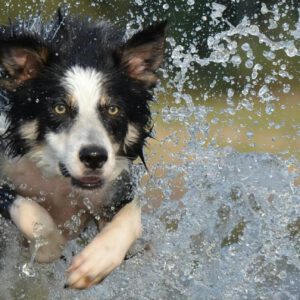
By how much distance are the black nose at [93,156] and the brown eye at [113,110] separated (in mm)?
289

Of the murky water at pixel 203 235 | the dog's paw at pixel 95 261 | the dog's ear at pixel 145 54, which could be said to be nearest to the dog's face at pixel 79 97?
the dog's ear at pixel 145 54

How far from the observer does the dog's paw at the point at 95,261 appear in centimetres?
444

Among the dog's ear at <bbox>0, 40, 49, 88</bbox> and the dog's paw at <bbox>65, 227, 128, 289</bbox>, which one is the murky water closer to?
the dog's paw at <bbox>65, 227, 128, 289</bbox>

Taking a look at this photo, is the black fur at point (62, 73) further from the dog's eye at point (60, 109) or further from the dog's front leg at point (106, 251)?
the dog's front leg at point (106, 251)

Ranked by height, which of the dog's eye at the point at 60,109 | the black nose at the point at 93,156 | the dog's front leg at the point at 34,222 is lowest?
the dog's front leg at the point at 34,222

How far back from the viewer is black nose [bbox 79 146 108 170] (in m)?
4.61

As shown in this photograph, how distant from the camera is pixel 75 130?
15.4ft

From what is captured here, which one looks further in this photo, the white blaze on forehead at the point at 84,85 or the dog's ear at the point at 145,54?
the dog's ear at the point at 145,54

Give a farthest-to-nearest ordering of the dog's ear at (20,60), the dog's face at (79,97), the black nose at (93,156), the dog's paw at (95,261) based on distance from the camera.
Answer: the dog's ear at (20,60) < the dog's face at (79,97) < the black nose at (93,156) < the dog's paw at (95,261)

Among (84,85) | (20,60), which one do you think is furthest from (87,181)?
(20,60)

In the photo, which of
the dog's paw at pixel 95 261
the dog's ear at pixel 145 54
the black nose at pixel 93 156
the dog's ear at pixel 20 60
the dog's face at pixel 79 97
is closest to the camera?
the dog's paw at pixel 95 261

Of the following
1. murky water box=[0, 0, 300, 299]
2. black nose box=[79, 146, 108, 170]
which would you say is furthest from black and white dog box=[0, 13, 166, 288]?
murky water box=[0, 0, 300, 299]

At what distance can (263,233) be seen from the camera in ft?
19.4

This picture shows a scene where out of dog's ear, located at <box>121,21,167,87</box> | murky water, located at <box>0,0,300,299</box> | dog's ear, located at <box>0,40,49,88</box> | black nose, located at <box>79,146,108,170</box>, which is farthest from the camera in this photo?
murky water, located at <box>0,0,300,299</box>
